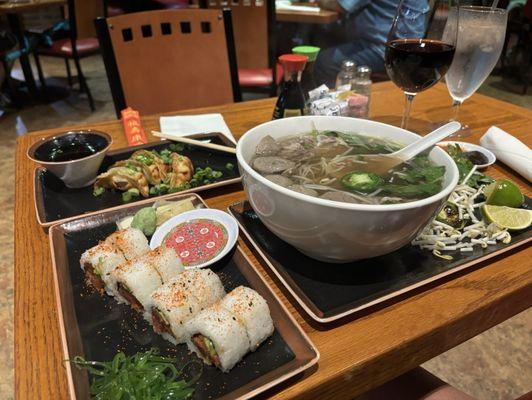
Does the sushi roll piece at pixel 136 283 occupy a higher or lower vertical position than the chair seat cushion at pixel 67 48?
higher

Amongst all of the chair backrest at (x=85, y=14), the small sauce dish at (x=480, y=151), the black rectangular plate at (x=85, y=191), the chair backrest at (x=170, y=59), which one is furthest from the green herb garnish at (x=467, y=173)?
the chair backrest at (x=85, y=14)

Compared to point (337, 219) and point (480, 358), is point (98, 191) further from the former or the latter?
point (480, 358)

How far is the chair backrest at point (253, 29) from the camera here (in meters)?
2.88

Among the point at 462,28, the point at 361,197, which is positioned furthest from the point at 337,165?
the point at 462,28

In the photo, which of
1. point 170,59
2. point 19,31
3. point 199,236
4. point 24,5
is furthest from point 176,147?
point 19,31

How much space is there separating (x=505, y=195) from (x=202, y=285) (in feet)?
2.34

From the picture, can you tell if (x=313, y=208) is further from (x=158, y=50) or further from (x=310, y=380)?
(x=158, y=50)

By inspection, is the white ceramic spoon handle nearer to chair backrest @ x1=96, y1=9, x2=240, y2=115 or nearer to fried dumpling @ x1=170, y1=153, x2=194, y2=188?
fried dumpling @ x1=170, y1=153, x2=194, y2=188

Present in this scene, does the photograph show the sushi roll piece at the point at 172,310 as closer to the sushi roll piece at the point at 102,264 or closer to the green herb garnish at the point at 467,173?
the sushi roll piece at the point at 102,264

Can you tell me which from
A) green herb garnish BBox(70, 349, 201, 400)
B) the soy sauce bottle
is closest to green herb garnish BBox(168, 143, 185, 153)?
the soy sauce bottle

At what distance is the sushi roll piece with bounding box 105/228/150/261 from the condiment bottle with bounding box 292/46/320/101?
2.69 ft

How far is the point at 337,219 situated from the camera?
23.8 inches

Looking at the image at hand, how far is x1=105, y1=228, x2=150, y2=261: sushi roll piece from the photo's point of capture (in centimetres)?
76

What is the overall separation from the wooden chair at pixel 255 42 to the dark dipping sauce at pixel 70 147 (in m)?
1.91
